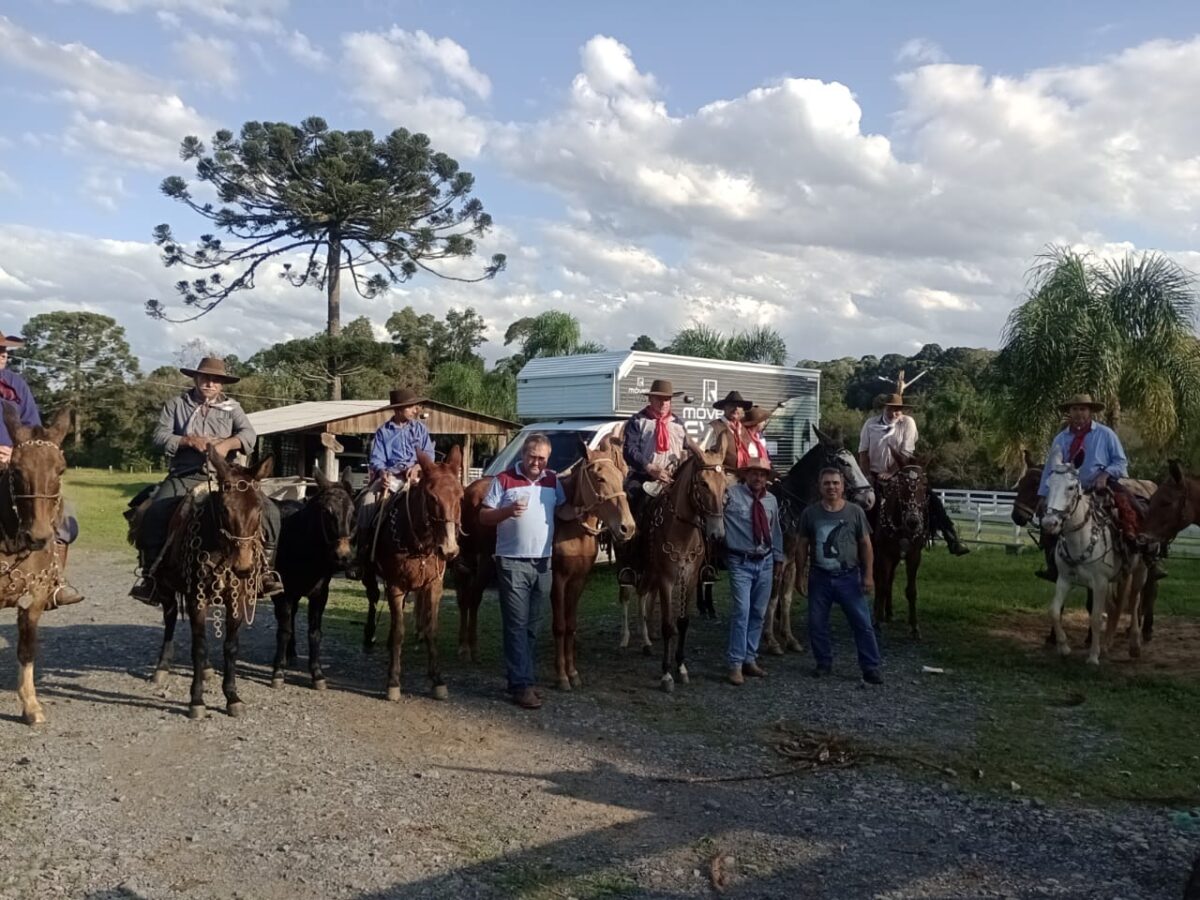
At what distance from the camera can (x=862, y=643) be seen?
343 inches

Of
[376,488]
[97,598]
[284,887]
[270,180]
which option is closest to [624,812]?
[284,887]

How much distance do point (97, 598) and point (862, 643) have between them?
10297 mm

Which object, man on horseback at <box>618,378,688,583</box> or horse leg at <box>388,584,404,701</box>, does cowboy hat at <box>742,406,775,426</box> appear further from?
horse leg at <box>388,584,404,701</box>

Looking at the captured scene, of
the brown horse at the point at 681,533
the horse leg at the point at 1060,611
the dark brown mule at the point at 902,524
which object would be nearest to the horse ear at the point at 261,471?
the brown horse at the point at 681,533

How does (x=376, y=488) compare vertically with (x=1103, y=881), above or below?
above

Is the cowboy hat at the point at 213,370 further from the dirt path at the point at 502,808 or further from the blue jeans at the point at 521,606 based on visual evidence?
the blue jeans at the point at 521,606

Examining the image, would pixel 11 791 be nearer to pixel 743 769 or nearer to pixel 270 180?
pixel 743 769

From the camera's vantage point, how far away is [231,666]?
7.37 meters

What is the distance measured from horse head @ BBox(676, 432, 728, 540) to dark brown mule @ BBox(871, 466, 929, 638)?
10.2 ft

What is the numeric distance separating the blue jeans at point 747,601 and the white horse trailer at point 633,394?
15.5ft

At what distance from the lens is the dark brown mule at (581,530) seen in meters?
7.64

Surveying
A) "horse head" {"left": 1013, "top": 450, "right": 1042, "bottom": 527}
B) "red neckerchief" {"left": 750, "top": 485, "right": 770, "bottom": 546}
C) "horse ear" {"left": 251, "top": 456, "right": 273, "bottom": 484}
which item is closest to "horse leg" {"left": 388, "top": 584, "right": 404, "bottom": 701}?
"horse ear" {"left": 251, "top": 456, "right": 273, "bottom": 484}

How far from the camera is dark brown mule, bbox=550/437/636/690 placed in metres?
7.64

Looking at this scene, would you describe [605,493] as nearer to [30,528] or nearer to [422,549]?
[422,549]
